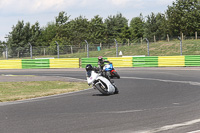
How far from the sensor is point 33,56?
3478 centimetres

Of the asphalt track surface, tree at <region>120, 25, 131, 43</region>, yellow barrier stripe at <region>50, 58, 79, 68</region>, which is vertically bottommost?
the asphalt track surface

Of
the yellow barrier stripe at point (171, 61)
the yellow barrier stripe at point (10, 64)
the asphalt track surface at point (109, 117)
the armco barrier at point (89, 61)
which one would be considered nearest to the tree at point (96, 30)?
the yellow barrier stripe at point (10, 64)

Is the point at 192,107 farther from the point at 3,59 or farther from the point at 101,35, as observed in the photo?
the point at 101,35

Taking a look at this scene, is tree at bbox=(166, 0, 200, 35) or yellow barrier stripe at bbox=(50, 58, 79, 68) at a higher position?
tree at bbox=(166, 0, 200, 35)

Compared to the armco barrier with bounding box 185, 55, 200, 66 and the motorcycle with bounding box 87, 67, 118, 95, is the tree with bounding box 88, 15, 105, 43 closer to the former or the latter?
the armco barrier with bounding box 185, 55, 200, 66

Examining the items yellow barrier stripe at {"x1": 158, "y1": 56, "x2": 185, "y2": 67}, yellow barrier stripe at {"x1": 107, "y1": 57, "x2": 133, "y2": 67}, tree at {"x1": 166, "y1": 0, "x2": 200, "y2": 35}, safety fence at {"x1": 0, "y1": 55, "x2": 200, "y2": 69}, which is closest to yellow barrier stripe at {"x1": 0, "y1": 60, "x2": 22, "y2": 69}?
safety fence at {"x1": 0, "y1": 55, "x2": 200, "y2": 69}

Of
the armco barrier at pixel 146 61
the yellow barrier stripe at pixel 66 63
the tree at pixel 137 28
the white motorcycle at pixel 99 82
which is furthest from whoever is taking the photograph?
the tree at pixel 137 28

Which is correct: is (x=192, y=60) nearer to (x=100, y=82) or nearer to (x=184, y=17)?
(x=100, y=82)

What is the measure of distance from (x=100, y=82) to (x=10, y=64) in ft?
77.7

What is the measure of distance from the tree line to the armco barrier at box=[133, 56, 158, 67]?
29414 millimetres

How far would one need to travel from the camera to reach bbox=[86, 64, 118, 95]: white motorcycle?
11797 millimetres

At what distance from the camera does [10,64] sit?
34.1m

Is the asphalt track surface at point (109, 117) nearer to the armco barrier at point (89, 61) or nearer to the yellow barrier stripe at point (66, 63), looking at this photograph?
the armco barrier at point (89, 61)

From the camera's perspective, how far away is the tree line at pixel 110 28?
60344mm
